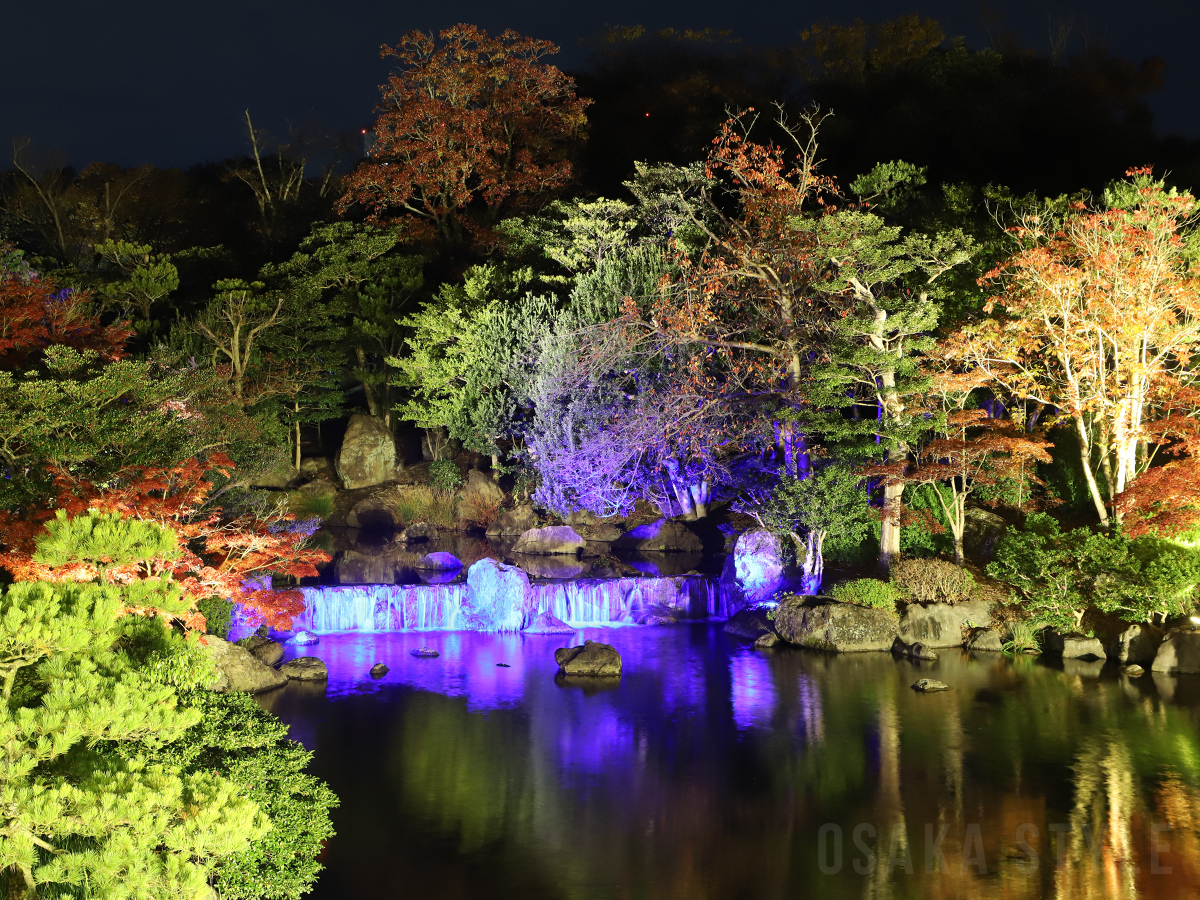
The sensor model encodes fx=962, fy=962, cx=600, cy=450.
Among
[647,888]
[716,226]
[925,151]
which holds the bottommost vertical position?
[647,888]

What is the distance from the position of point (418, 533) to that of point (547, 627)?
10.2 meters

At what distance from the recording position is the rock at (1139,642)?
15.6 metres

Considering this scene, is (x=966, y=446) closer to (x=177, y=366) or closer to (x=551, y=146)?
(x=177, y=366)

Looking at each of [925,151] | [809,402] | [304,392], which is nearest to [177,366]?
[304,392]

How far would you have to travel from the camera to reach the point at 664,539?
2653 centimetres

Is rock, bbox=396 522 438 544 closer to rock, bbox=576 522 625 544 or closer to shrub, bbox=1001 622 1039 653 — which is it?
rock, bbox=576 522 625 544

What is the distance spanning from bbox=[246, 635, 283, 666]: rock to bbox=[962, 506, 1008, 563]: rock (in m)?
13.2

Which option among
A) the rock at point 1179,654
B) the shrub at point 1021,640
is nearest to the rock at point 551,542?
the shrub at point 1021,640

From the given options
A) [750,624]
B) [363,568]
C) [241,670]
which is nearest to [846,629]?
[750,624]

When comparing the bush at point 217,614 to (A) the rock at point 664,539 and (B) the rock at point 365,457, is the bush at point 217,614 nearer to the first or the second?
(A) the rock at point 664,539

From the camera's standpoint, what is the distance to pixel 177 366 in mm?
24266

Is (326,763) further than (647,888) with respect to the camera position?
Yes

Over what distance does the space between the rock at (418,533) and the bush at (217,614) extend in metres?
12.3

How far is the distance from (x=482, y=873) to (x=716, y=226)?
19230 millimetres
